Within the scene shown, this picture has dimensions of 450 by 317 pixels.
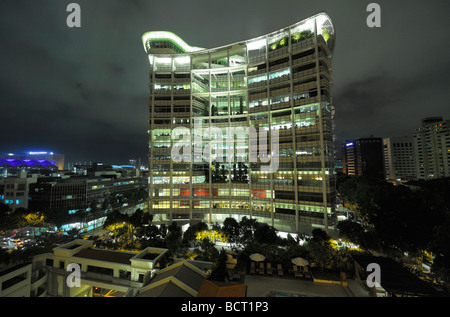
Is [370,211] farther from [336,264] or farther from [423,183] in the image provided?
[423,183]

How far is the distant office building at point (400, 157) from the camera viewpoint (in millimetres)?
160750

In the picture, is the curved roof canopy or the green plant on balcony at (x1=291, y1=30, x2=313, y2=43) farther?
the green plant on balcony at (x1=291, y1=30, x2=313, y2=43)

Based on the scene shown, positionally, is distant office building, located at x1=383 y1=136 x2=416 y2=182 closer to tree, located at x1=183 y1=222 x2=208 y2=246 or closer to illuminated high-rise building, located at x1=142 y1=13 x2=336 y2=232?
illuminated high-rise building, located at x1=142 y1=13 x2=336 y2=232

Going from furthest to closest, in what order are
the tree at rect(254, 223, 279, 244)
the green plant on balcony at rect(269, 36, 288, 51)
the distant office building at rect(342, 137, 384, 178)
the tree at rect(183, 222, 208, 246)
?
the distant office building at rect(342, 137, 384, 178) < the green plant on balcony at rect(269, 36, 288, 51) < the tree at rect(183, 222, 208, 246) < the tree at rect(254, 223, 279, 244)

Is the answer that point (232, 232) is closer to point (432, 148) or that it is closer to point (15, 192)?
point (15, 192)

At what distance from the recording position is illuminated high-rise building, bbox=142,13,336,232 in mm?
45750

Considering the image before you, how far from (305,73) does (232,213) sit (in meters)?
40.9

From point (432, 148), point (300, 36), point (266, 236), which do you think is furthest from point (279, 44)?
point (432, 148)

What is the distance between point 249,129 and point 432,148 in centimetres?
14306

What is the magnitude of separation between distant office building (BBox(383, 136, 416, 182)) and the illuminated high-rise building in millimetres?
165833

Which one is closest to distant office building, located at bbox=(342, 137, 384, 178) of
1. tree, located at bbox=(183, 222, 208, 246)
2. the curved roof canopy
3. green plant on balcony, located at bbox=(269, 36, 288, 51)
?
the curved roof canopy

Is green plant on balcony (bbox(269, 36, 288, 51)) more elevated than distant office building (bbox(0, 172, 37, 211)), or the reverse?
green plant on balcony (bbox(269, 36, 288, 51))

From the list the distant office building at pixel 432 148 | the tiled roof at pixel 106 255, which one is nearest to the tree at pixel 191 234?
the tiled roof at pixel 106 255
